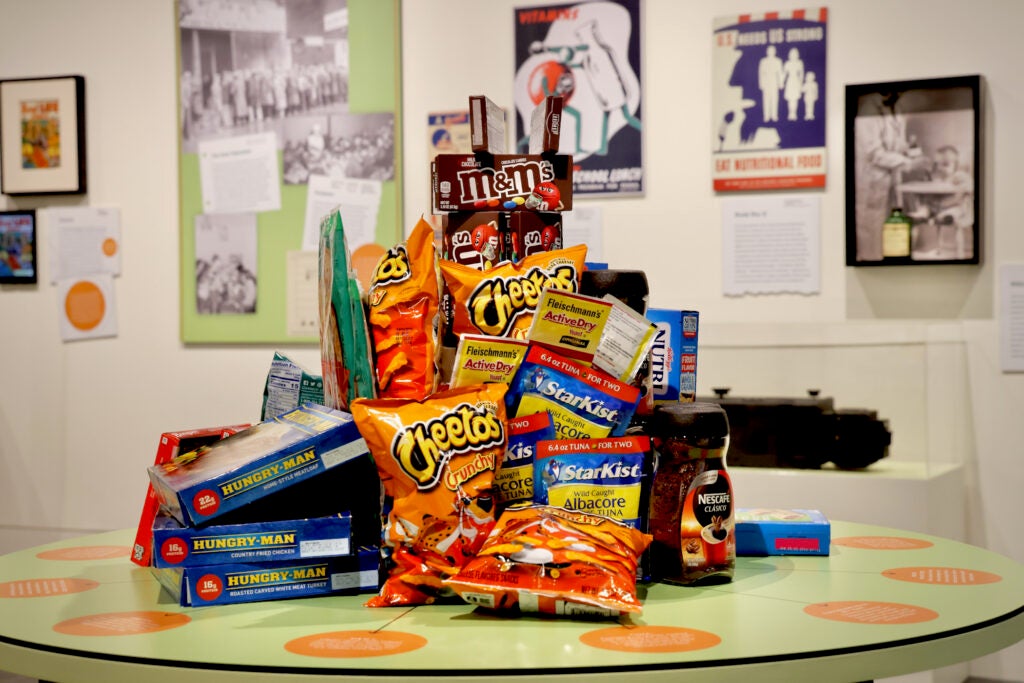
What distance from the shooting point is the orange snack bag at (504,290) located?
144 centimetres

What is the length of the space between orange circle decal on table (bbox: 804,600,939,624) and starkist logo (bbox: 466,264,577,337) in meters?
0.53

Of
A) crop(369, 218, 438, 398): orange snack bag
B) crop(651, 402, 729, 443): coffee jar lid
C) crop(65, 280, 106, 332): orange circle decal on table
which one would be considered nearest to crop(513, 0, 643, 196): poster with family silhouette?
crop(65, 280, 106, 332): orange circle decal on table

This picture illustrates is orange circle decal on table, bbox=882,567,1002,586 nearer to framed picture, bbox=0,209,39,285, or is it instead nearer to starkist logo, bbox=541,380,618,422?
starkist logo, bbox=541,380,618,422

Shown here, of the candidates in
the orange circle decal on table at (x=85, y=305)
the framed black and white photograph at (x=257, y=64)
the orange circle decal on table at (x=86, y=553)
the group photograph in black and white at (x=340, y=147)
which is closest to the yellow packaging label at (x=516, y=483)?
the orange circle decal on table at (x=86, y=553)

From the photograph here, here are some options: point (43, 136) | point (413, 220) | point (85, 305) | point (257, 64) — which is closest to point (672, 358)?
point (413, 220)

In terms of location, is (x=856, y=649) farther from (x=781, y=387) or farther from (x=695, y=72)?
(x=695, y=72)

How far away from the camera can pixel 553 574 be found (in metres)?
1.18

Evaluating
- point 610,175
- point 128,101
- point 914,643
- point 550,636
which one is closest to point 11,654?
point 550,636

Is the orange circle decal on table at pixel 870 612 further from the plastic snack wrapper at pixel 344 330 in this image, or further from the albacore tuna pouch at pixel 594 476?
the plastic snack wrapper at pixel 344 330

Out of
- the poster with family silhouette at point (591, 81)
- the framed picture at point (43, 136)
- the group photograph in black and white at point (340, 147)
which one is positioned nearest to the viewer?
the poster with family silhouette at point (591, 81)

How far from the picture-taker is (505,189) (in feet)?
5.11

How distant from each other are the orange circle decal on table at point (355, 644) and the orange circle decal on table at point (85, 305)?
11.2 feet

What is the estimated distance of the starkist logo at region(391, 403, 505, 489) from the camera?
1.25m

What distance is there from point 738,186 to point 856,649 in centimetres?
265
